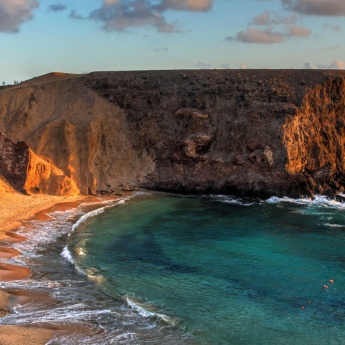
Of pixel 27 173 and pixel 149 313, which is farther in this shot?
pixel 27 173

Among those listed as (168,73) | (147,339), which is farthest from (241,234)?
(168,73)

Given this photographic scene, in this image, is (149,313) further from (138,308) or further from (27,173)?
(27,173)

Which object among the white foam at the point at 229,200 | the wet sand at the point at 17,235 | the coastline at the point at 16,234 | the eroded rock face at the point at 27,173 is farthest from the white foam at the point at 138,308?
the white foam at the point at 229,200

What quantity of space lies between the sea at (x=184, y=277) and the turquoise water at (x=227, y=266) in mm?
55

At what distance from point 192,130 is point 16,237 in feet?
73.6

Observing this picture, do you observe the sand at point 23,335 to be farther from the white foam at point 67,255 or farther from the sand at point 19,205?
the sand at point 19,205

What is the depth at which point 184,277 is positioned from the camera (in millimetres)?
21047

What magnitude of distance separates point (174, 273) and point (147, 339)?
6339 millimetres

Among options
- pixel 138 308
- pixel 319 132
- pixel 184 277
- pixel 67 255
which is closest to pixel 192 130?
pixel 319 132

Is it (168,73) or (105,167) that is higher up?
(168,73)

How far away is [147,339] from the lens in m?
15.3

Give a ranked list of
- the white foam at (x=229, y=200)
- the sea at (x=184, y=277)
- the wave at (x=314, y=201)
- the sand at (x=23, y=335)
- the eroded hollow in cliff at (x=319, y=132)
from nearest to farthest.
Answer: the sand at (x=23, y=335) → the sea at (x=184, y=277) → the wave at (x=314, y=201) → the white foam at (x=229, y=200) → the eroded hollow in cliff at (x=319, y=132)

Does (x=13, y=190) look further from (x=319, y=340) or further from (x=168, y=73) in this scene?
(x=319, y=340)

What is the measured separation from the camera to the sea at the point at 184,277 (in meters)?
16.1
